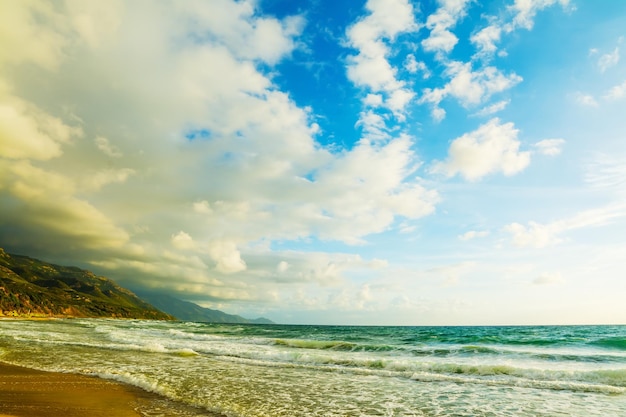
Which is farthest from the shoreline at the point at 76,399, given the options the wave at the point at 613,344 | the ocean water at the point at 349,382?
the wave at the point at 613,344

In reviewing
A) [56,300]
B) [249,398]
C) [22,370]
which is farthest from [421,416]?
[56,300]

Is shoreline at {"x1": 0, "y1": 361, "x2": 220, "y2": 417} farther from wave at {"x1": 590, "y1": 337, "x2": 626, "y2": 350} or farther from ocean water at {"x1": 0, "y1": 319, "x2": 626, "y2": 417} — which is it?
wave at {"x1": 590, "y1": 337, "x2": 626, "y2": 350}

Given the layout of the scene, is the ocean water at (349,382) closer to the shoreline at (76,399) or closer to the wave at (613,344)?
the shoreline at (76,399)

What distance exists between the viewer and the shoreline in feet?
31.0

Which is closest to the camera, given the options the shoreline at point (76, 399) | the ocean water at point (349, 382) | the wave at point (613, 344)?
the shoreline at point (76, 399)

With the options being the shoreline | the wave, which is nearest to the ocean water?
the shoreline

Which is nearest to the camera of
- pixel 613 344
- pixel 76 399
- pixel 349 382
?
pixel 76 399

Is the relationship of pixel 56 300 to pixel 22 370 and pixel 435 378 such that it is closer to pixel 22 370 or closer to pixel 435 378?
pixel 22 370

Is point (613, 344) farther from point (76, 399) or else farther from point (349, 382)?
point (76, 399)

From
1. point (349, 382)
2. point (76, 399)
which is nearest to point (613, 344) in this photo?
point (349, 382)

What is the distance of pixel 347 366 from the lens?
65.2ft

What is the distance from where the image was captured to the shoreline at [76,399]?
9.45m

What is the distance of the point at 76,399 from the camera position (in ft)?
35.1

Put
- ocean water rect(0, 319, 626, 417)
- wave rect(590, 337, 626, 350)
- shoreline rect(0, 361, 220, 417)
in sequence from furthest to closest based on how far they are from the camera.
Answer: wave rect(590, 337, 626, 350) → ocean water rect(0, 319, 626, 417) → shoreline rect(0, 361, 220, 417)
